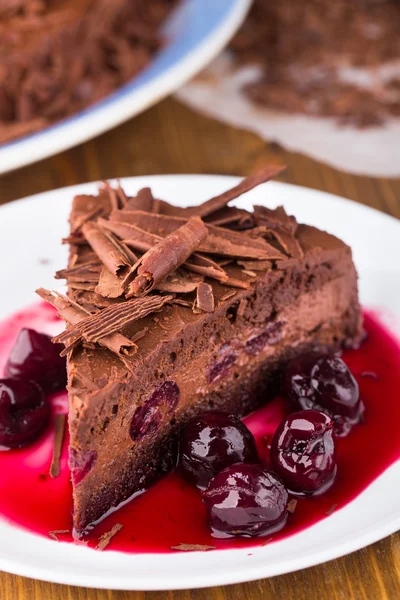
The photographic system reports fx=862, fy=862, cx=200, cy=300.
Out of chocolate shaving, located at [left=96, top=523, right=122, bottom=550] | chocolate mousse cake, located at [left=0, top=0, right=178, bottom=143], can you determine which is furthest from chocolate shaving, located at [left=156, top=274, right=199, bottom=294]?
chocolate mousse cake, located at [left=0, top=0, right=178, bottom=143]

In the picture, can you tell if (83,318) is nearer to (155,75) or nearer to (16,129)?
(16,129)

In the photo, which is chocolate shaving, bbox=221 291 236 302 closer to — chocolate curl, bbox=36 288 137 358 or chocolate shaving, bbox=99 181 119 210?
chocolate curl, bbox=36 288 137 358

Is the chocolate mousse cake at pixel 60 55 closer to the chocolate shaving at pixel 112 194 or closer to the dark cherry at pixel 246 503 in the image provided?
the chocolate shaving at pixel 112 194

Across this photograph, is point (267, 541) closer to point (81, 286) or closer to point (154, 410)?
point (154, 410)

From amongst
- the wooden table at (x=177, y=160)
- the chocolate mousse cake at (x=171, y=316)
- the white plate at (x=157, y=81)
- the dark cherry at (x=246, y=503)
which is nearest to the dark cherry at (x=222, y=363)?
the chocolate mousse cake at (x=171, y=316)

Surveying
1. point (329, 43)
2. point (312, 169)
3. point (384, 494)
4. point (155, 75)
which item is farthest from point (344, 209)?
point (329, 43)

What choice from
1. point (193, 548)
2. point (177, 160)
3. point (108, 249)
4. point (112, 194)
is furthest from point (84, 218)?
point (177, 160)
